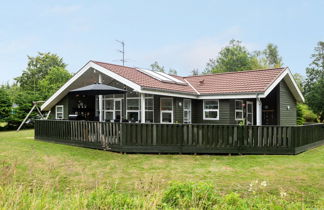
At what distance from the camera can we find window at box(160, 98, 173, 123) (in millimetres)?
14484

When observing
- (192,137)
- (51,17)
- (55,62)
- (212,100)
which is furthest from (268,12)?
A: (55,62)

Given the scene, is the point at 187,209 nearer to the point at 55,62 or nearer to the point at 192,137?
the point at 192,137

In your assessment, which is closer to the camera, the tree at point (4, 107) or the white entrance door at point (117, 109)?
the white entrance door at point (117, 109)

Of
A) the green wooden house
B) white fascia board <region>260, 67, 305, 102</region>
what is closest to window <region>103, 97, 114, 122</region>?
the green wooden house

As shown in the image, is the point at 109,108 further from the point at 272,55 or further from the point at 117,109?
the point at 272,55

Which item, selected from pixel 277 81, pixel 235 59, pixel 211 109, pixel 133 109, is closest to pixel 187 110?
pixel 211 109

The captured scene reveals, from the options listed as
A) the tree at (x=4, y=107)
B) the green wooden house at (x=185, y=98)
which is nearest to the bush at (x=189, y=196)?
the green wooden house at (x=185, y=98)

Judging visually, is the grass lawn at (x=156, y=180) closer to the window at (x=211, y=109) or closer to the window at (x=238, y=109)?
the window at (x=238, y=109)

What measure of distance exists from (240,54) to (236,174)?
54.6 m

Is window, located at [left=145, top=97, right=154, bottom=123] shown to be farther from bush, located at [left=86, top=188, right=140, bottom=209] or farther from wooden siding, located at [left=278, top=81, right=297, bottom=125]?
bush, located at [left=86, top=188, right=140, bottom=209]

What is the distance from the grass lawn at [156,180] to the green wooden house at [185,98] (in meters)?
4.36

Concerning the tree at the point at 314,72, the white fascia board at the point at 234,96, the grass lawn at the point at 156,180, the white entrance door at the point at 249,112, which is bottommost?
the grass lawn at the point at 156,180

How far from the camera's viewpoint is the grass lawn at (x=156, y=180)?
3590 millimetres

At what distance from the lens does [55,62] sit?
54.6 m
